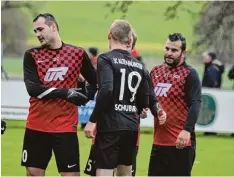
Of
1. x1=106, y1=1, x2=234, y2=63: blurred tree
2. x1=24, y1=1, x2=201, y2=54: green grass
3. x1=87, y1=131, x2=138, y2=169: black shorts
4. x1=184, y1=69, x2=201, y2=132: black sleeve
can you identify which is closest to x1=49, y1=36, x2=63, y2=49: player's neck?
x1=87, y1=131, x2=138, y2=169: black shorts

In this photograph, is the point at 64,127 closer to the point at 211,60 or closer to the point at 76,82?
the point at 76,82

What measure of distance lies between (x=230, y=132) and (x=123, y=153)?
11.4 m

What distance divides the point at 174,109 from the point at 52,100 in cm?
148

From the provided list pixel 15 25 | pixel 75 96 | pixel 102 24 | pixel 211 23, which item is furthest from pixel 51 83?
pixel 102 24

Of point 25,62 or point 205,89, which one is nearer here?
point 25,62

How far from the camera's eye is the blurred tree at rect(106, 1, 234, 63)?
25.8 metres

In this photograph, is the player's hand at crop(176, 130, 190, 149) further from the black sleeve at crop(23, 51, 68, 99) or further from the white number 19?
the black sleeve at crop(23, 51, 68, 99)

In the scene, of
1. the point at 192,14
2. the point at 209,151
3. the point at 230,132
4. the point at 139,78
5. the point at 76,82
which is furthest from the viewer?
the point at 192,14

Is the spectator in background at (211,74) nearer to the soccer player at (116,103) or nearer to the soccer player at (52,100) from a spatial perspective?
the soccer player at (52,100)

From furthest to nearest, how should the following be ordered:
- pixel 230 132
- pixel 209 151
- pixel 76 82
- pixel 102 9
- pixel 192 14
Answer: pixel 102 9, pixel 192 14, pixel 230 132, pixel 209 151, pixel 76 82

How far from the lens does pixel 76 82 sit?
8.52 m

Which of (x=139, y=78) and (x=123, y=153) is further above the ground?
(x=139, y=78)

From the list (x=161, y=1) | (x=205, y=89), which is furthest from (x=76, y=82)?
(x=161, y=1)

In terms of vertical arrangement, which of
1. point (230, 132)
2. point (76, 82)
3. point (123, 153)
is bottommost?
point (230, 132)
